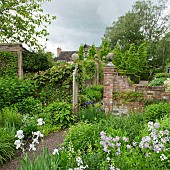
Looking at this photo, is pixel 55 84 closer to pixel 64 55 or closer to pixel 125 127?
pixel 125 127

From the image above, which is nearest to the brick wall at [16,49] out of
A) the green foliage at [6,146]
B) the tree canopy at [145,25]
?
the green foliage at [6,146]

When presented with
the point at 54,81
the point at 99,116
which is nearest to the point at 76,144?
the point at 99,116

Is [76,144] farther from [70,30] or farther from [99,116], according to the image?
[70,30]

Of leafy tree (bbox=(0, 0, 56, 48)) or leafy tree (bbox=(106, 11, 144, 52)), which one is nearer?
leafy tree (bbox=(0, 0, 56, 48))

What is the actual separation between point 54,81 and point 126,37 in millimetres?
24476

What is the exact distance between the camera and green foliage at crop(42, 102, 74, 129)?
5.46 metres

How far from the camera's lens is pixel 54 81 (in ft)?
21.4

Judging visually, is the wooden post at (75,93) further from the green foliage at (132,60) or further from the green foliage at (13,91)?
the green foliage at (132,60)

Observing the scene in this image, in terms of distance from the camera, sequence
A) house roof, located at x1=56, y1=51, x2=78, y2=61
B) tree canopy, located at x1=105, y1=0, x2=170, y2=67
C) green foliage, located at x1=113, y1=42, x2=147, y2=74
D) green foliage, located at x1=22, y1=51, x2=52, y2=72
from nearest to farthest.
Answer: green foliage, located at x1=22, y1=51, x2=52, y2=72
green foliage, located at x1=113, y1=42, x2=147, y2=74
tree canopy, located at x1=105, y1=0, x2=170, y2=67
house roof, located at x1=56, y1=51, x2=78, y2=61

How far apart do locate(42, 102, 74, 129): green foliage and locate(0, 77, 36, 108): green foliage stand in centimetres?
98

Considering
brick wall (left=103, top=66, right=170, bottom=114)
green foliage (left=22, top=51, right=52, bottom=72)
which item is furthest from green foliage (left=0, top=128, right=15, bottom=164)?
green foliage (left=22, top=51, right=52, bottom=72)

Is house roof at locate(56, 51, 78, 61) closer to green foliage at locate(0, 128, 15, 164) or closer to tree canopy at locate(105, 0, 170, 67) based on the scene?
tree canopy at locate(105, 0, 170, 67)

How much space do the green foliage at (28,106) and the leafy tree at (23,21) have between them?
4.35 meters

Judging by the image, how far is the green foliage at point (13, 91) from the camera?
5973 millimetres
